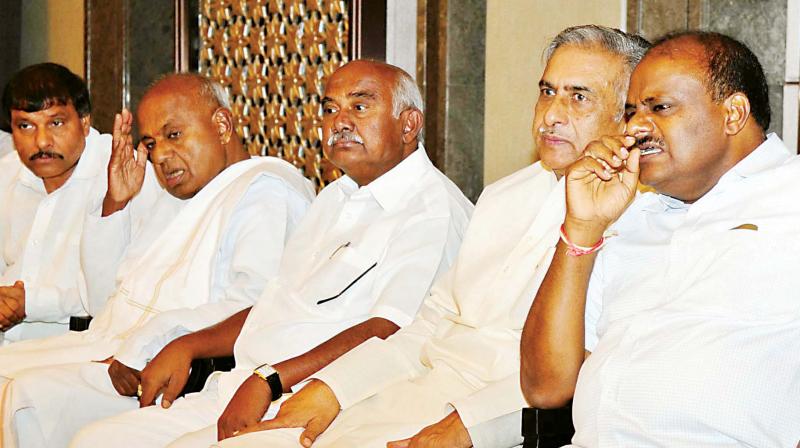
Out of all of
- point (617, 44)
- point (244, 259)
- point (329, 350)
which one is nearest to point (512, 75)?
point (244, 259)

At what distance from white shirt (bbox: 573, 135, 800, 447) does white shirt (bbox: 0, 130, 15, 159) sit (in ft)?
15.2

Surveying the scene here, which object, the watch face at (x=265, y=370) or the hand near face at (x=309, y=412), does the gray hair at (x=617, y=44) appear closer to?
the hand near face at (x=309, y=412)

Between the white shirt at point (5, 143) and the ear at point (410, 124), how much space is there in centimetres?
318

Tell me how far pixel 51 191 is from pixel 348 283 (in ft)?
7.35

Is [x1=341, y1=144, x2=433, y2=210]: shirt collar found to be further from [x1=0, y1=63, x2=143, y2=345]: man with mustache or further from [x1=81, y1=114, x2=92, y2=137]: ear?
[x1=81, y1=114, x2=92, y2=137]: ear

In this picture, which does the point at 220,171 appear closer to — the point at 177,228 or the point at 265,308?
the point at 177,228

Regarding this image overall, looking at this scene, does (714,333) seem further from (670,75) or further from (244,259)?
(244,259)

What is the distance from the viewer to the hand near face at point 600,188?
102 inches

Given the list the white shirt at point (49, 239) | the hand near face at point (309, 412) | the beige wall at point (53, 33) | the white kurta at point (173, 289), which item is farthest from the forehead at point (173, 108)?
the beige wall at point (53, 33)

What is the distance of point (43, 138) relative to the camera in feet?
16.7

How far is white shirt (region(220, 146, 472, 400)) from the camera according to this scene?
11.8ft

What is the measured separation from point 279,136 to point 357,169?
8.58 feet

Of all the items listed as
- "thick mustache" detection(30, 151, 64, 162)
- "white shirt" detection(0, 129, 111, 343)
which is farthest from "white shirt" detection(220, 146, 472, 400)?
"thick mustache" detection(30, 151, 64, 162)

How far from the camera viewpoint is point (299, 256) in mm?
3955
